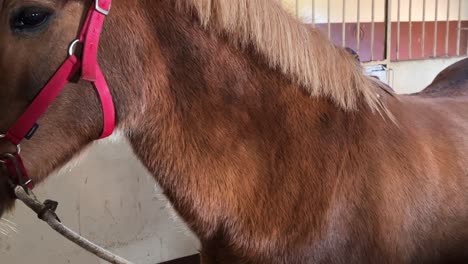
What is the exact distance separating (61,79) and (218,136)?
0.77 ft

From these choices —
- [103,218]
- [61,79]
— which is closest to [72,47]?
[61,79]

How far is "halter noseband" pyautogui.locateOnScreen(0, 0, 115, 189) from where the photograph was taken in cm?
68

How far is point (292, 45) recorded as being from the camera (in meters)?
0.80

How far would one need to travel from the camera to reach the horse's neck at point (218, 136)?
0.76 meters

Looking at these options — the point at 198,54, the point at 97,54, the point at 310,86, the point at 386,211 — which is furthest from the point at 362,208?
the point at 97,54

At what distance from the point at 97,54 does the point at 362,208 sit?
18.1 inches

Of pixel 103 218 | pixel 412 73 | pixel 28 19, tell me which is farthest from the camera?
pixel 412 73

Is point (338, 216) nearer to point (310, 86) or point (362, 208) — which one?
point (362, 208)

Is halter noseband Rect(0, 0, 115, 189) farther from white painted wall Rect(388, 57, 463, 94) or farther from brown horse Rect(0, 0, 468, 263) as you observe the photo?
white painted wall Rect(388, 57, 463, 94)

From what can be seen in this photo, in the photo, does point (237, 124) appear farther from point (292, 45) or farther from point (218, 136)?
point (292, 45)

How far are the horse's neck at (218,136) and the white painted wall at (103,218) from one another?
35.7 inches

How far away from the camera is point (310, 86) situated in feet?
2.68

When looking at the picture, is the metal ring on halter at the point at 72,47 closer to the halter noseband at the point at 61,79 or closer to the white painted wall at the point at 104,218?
the halter noseband at the point at 61,79

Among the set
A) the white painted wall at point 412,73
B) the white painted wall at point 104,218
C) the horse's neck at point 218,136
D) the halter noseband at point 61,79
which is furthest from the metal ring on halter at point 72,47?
the white painted wall at point 412,73
